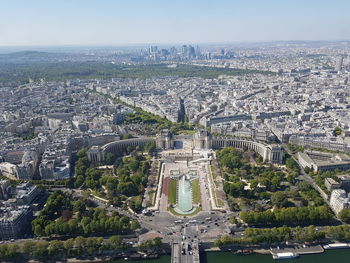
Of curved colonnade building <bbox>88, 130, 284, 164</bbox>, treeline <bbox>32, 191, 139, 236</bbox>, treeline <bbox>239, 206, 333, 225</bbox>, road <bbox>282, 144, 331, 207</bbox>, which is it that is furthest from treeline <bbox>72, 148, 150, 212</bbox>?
road <bbox>282, 144, 331, 207</bbox>

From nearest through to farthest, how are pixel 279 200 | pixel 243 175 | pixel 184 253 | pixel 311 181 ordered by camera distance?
pixel 184 253 → pixel 279 200 → pixel 311 181 → pixel 243 175

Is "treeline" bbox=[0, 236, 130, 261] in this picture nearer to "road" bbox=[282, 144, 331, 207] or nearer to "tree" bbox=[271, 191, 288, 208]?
"tree" bbox=[271, 191, 288, 208]

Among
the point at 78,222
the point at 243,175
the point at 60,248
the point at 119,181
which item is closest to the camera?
the point at 60,248

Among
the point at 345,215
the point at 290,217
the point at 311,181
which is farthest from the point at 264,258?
the point at 311,181

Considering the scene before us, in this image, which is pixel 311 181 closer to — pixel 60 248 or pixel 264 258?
pixel 264 258

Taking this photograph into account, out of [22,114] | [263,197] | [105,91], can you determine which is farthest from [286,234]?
[105,91]

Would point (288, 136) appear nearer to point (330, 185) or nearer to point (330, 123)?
point (330, 123)
